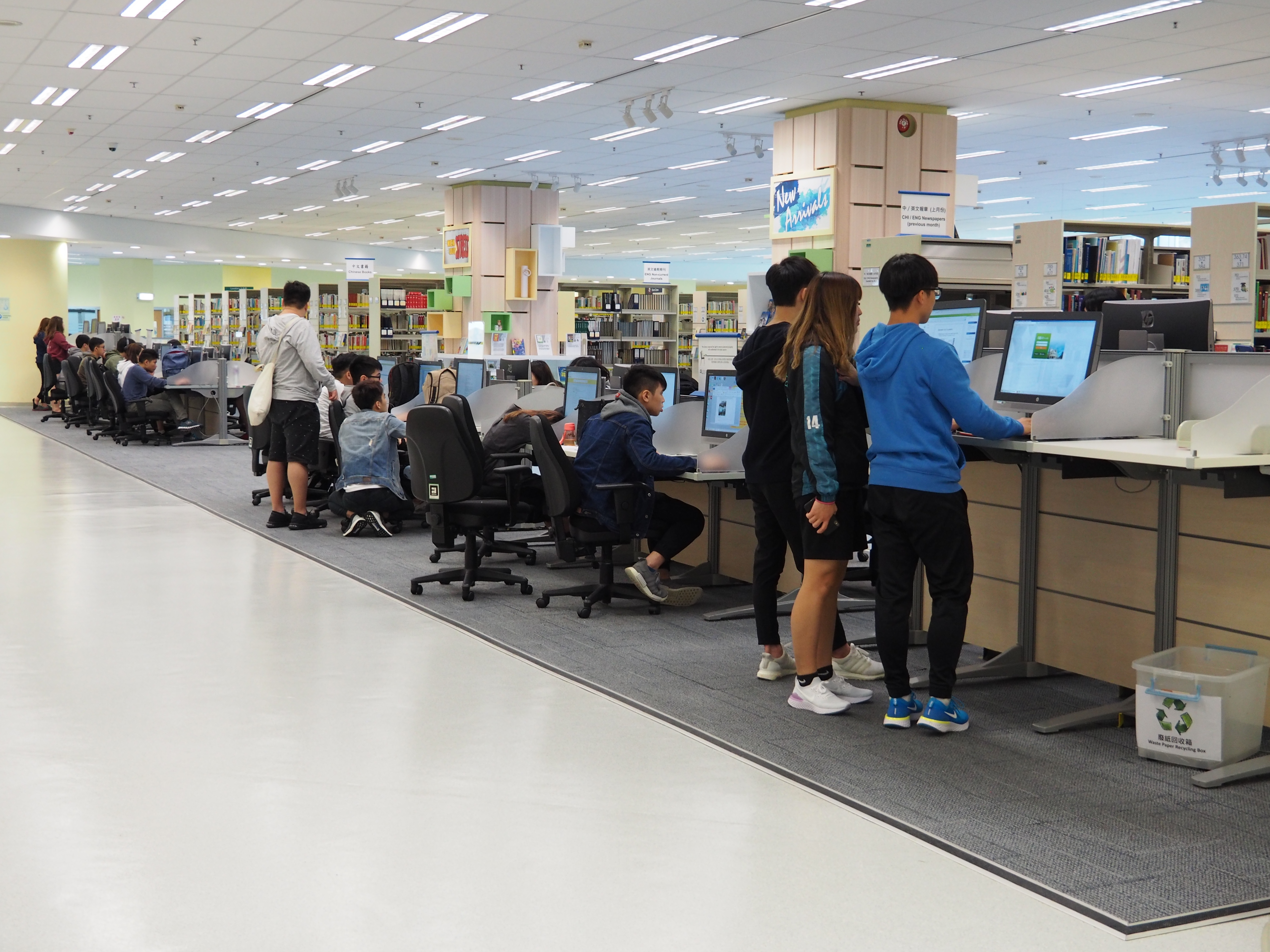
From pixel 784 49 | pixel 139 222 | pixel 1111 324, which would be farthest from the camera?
pixel 139 222

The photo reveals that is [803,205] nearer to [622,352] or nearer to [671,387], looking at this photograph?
[671,387]

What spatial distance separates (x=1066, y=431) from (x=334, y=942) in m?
2.55

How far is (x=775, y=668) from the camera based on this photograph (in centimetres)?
451

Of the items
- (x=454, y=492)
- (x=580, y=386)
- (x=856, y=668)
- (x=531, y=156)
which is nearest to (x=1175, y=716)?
(x=856, y=668)

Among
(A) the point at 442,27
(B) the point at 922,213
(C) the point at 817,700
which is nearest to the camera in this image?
(C) the point at 817,700

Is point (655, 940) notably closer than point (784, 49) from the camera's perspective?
Yes

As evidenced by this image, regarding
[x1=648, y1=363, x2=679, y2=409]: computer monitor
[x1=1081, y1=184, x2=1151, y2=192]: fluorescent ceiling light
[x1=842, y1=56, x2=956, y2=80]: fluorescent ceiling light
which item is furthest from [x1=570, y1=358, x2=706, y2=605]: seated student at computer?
[x1=1081, y1=184, x2=1151, y2=192]: fluorescent ceiling light

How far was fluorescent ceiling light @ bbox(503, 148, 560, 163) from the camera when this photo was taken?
14.1 m

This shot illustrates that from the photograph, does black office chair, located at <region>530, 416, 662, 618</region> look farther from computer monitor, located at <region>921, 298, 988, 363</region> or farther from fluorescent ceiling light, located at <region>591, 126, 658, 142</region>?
fluorescent ceiling light, located at <region>591, 126, 658, 142</region>

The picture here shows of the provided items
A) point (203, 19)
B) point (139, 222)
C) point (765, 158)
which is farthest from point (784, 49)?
point (139, 222)

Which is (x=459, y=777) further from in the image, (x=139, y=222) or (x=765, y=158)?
(x=139, y=222)

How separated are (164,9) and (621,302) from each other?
873 cm

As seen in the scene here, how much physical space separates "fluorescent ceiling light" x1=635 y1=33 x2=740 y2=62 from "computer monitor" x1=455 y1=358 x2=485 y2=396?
2.59 meters

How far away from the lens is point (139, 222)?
23.9 metres
